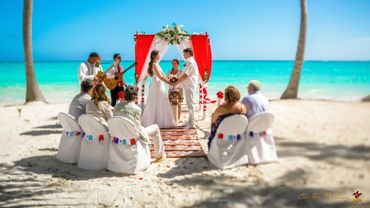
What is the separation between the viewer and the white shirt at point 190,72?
7.24 meters

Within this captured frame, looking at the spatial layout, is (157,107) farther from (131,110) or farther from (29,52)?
(29,52)

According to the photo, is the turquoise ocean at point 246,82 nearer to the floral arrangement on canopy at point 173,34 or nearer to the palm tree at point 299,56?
the floral arrangement on canopy at point 173,34

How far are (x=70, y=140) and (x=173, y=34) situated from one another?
17.7 feet

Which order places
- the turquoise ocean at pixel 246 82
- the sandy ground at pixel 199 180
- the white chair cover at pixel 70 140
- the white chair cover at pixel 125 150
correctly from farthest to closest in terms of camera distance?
the turquoise ocean at pixel 246 82 → the white chair cover at pixel 70 140 → the white chair cover at pixel 125 150 → the sandy ground at pixel 199 180

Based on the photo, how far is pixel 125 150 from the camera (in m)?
4.59

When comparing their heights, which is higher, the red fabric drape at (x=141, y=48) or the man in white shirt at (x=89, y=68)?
the red fabric drape at (x=141, y=48)

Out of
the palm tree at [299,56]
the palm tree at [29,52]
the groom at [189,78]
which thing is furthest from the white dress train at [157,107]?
the palm tree at [299,56]

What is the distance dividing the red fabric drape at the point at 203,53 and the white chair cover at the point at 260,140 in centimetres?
530

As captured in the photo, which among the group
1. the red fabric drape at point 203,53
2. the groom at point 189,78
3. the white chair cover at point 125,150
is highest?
the red fabric drape at point 203,53

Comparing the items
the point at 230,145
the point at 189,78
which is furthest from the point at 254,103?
the point at 189,78

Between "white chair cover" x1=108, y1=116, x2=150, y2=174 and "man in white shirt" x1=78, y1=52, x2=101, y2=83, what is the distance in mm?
3097

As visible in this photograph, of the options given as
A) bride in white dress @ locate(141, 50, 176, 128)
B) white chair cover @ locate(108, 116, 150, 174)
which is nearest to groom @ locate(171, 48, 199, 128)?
bride in white dress @ locate(141, 50, 176, 128)

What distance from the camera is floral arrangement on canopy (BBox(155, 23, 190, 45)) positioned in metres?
9.49

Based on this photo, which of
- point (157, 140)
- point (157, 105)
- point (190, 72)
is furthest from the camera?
point (157, 105)
